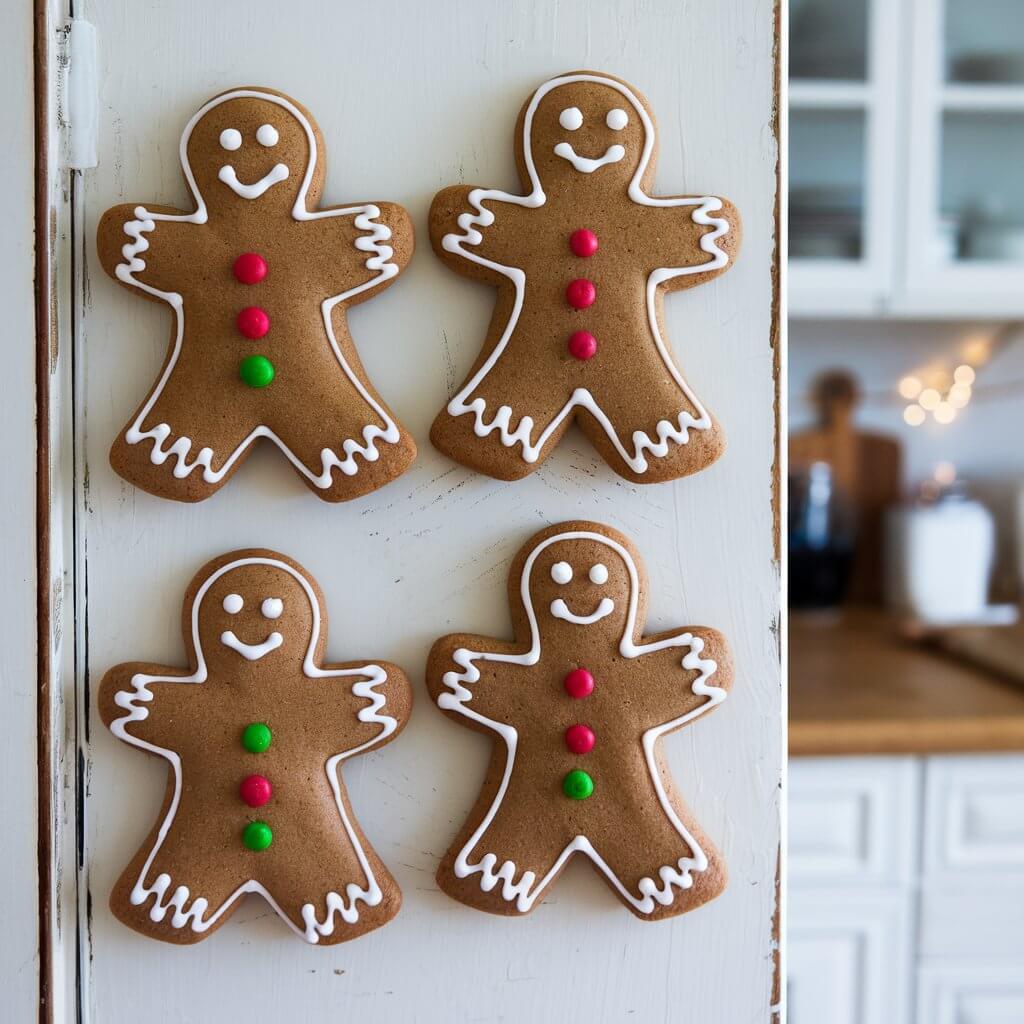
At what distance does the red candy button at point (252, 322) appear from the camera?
25.2 inches

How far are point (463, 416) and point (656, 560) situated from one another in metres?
0.16

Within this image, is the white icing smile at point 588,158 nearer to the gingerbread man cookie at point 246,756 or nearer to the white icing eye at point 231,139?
the white icing eye at point 231,139

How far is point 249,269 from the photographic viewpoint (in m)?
0.64

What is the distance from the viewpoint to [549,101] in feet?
2.15

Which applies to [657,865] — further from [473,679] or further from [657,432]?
[657,432]

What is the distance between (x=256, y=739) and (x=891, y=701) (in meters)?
1.04

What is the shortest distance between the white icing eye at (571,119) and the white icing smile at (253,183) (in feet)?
0.60

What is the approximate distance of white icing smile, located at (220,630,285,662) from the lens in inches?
25.5

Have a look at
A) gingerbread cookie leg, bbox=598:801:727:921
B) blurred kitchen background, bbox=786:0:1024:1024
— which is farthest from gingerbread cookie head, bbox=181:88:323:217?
blurred kitchen background, bbox=786:0:1024:1024

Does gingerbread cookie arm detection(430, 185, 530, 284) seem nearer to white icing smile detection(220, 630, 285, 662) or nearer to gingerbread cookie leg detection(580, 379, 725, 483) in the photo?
gingerbread cookie leg detection(580, 379, 725, 483)

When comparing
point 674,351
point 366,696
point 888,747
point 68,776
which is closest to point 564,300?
point 674,351

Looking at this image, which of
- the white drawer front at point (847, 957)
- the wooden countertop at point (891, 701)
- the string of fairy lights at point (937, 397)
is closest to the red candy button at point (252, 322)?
the wooden countertop at point (891, 701)

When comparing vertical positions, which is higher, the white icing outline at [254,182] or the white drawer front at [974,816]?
the white icing outline at [254,182]

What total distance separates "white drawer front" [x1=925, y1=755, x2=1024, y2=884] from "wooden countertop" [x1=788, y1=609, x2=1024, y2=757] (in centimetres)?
4
